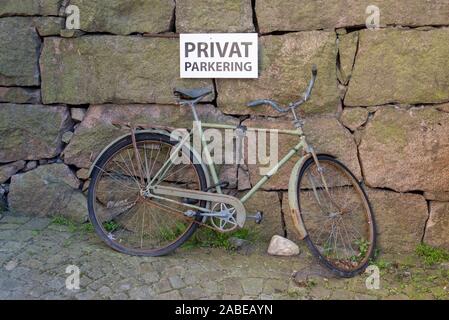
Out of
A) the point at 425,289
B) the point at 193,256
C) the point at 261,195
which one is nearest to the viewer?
the point at 425,289

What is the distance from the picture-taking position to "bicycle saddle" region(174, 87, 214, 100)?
13.0 ft

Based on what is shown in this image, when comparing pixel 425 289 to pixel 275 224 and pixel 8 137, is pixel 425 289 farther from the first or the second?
pixel 8 137

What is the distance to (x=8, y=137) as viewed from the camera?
444cm

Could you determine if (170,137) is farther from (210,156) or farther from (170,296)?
(170,296)

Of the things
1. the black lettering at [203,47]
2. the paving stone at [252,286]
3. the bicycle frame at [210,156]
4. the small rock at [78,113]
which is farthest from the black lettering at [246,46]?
the paving stone at [252,286]

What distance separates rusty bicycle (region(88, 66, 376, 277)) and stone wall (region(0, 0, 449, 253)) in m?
0.19

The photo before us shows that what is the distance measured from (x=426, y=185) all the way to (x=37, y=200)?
10.9 feet

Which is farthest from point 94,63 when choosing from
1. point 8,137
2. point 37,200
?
point 37,200

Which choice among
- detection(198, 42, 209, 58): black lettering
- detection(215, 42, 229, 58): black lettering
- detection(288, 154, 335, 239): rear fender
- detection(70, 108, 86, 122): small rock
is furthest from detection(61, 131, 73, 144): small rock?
detection(288, 154, 335, 239): rear fender
